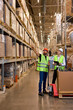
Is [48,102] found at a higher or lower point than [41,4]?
lower

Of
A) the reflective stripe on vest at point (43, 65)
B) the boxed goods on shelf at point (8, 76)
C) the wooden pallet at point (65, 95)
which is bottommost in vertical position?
the wooden pallet at point (65, 95)

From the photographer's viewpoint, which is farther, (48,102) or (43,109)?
(48,102)

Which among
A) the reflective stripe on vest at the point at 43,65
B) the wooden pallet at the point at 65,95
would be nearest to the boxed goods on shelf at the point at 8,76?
the reflective stripe on vest at the point at 43,65

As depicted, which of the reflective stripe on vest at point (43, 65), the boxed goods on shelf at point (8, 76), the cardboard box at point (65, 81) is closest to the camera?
the cardboard box at point (65, 81)

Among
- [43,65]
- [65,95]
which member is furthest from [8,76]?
[65,95]

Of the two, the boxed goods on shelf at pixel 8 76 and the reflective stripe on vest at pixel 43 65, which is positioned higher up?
the reflective stripe on vest at pixel 43 65

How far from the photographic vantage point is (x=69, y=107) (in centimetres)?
375

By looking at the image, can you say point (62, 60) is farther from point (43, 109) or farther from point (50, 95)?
→ point (43, 109)

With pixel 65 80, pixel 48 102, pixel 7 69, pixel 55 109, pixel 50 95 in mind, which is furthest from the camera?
pixel 7 69

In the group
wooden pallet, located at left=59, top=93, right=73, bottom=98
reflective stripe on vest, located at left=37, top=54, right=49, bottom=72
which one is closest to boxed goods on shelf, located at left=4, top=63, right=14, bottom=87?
reflective stripe on vest, located at left=37, top=54, right=49, bottom=72

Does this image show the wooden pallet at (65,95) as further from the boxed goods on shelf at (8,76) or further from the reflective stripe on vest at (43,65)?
the boxed goods on shelf at (8,76)

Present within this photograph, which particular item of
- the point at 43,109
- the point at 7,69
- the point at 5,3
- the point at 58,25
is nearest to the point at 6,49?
the point at 7,69

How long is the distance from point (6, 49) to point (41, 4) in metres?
10.9

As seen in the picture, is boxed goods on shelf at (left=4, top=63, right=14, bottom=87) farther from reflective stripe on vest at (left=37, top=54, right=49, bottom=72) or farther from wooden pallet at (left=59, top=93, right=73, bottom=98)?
wooden pallet at (left=59, top=93, right=73, bottom=98)
